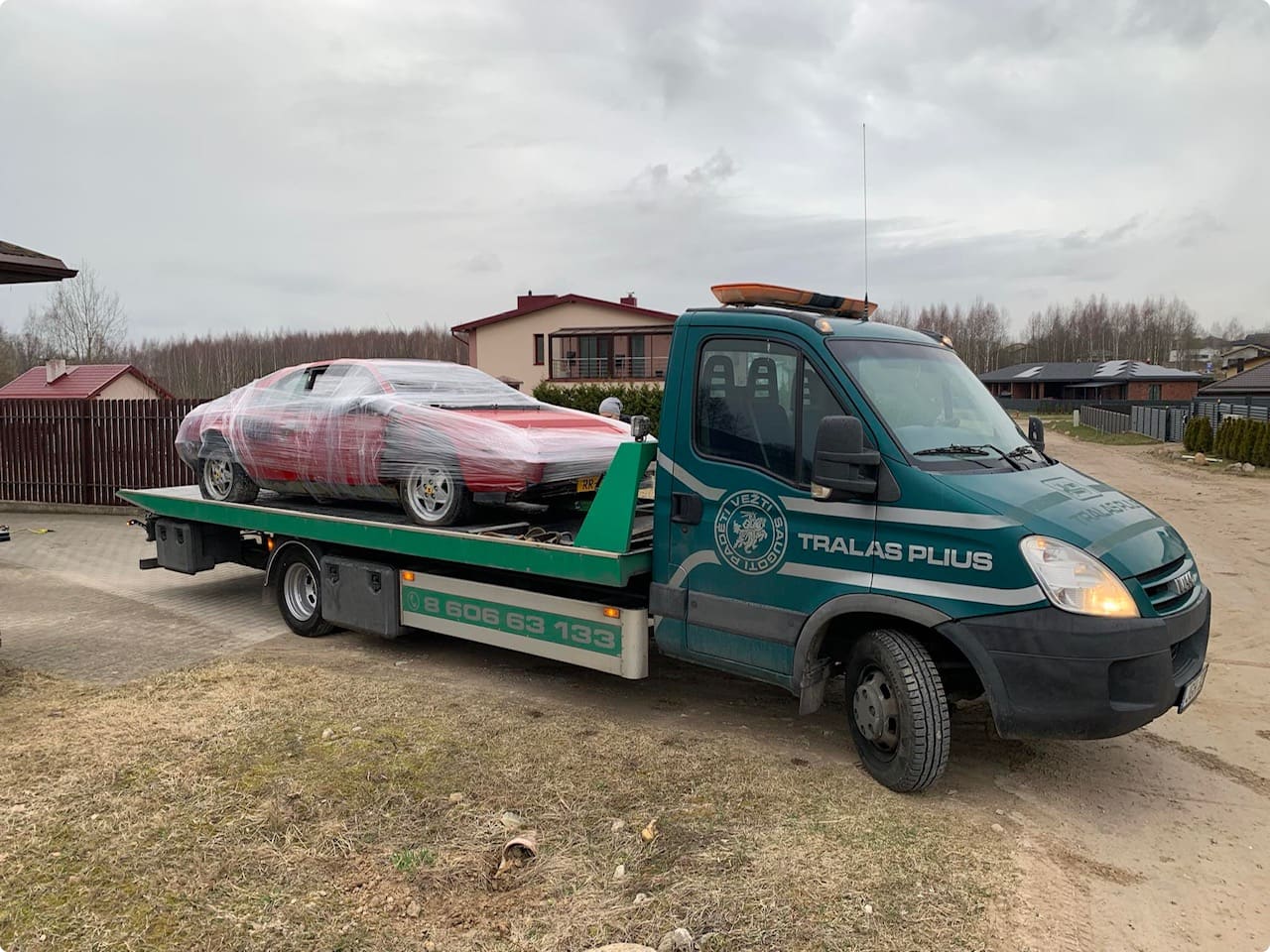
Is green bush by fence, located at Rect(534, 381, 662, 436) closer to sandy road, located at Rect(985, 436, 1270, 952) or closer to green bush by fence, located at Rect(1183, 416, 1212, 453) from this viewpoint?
green bush by fence, located at Rect(1183, 416, 1212, 453)

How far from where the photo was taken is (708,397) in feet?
16.0

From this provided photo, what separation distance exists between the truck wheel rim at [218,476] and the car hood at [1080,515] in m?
6.52

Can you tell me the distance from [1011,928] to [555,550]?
3063 millimetres

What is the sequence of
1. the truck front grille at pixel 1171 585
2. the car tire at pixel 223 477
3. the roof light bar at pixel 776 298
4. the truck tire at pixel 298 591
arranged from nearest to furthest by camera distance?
the truck front grille at pixel 1171 585
the roof light bar at pixel 776 298
the truck tire at pixel 298 591
the car tire at pixel 223 477

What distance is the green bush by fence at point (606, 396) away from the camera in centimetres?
2519

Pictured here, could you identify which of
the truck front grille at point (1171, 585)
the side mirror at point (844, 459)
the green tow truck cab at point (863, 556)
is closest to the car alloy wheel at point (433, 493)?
the green tow truck cab at point (863, 556)

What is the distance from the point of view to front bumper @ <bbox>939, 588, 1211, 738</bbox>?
150 inches

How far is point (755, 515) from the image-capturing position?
466 centimetres

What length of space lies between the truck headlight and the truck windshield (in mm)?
608

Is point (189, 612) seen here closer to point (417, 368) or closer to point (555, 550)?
point (417, 368)

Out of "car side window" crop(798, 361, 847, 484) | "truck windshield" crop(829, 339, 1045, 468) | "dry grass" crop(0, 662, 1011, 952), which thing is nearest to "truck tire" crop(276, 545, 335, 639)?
"dry grass" crop(0, 662, 1011, 952)

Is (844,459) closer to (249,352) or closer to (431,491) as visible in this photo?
(431,491)

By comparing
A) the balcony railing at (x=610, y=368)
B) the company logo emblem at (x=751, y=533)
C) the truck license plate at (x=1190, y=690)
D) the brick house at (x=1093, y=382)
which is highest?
the brick house at (x=1093, y=382)

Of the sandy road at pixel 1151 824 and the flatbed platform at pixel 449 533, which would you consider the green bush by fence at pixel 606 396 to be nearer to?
the flatbed platform at pixel 449 533
